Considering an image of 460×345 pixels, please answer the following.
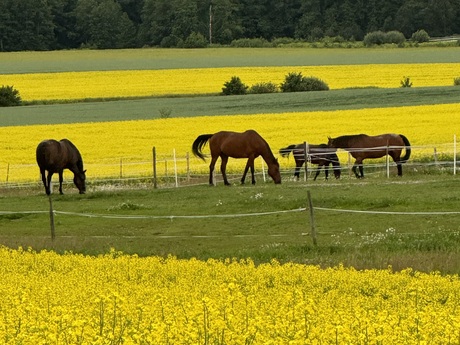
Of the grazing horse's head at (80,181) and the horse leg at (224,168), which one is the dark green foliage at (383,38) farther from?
Result: the grazing horse's head at (80,181)

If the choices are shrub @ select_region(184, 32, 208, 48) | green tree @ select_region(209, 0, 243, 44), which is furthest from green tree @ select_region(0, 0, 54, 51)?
green tree @ select_region(209, 0, 243, 44)

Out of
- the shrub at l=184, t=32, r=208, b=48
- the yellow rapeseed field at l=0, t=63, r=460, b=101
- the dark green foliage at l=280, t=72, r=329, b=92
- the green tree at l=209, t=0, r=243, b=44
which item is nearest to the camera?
the dark green foliage at l=280, t=72, r=329, b=92

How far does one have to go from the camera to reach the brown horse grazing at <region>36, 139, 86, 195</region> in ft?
115

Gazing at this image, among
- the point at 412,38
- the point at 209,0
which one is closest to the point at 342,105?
the point at 412,38

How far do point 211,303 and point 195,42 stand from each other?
112m

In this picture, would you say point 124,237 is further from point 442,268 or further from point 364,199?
point 442,268

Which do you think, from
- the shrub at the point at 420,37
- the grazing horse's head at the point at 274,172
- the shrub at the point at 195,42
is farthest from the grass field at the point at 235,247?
the shrub at the point at 195,42

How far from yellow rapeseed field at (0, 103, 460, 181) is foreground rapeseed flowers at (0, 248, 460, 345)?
21.9 m

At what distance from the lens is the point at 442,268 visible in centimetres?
1831

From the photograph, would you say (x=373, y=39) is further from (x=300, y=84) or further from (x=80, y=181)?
(x=80, y=181)

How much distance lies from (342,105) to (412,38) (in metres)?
58.4

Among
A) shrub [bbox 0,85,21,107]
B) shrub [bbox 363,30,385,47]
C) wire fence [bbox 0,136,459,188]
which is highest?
shrub [bbox 363,30,385,47]

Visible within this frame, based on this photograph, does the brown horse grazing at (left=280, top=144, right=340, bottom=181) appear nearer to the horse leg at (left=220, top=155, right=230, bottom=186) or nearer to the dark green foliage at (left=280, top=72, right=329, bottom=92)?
the horse leg at (left=220, top=155, right=230, bottom=186)

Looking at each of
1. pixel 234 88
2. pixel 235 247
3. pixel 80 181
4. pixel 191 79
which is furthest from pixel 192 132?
pixel 191 79
